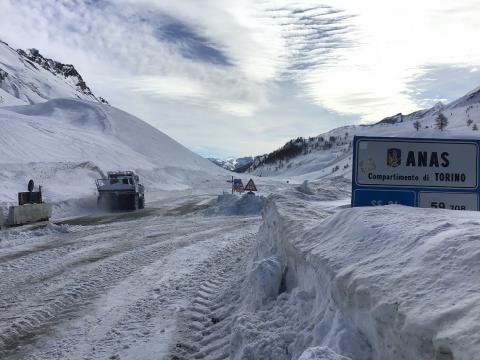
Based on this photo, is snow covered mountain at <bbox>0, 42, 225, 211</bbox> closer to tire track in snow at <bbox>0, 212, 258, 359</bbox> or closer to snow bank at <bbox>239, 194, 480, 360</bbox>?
tire track in snow at <bbox>0, 212, 258, 359</bbox>

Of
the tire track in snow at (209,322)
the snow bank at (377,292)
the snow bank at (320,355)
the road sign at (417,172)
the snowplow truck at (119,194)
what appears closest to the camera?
the snow bank at (377,292)

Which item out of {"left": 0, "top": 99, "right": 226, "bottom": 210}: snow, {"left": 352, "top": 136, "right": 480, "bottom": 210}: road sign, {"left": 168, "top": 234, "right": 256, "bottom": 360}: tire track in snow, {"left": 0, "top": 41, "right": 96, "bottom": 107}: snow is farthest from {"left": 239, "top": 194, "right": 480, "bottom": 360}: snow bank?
{"left": 0, "top": 41, "right": 96, "bottom": 107}: snow

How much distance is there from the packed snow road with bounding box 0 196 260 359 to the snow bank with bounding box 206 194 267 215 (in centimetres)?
620

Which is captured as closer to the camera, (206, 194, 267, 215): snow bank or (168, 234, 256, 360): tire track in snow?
(168, 234, 256, 360): tire track in snow

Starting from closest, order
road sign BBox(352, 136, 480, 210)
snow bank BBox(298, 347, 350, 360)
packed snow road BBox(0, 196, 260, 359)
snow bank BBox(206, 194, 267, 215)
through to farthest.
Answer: snow bank BBox(298, 347, 350, 360) < packed snow road BBox(0, 196, 260, 359) < road sign BBox(352, 136, 480, 210) < snow bank BBox(206, 194, 267, 215)

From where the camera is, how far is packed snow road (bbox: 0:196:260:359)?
647 cm

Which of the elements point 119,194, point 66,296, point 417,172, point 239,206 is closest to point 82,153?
point 119,194

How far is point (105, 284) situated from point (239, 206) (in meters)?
15.9

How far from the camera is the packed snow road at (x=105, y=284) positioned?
6469mm

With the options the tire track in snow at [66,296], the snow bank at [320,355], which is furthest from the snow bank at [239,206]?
the snow bank at [320,355]

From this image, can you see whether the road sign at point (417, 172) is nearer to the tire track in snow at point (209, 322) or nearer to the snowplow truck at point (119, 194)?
A: the tire track in snow at point (209, 322)

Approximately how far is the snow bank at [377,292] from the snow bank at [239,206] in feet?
57.5

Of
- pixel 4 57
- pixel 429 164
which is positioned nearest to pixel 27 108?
pixel 429 164

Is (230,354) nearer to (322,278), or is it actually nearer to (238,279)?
(322,278)
